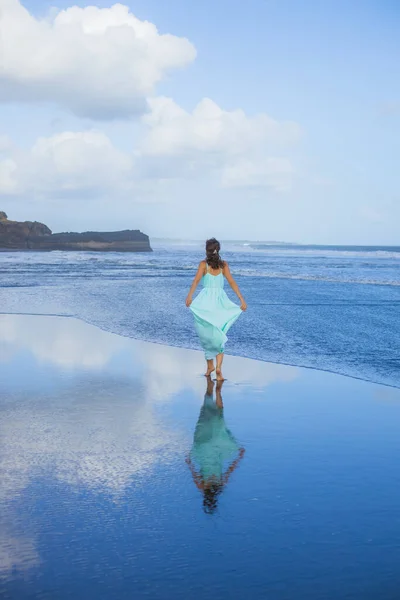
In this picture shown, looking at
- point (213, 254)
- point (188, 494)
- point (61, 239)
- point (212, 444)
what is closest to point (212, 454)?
point (212, 444)

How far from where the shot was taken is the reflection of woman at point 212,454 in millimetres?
4551

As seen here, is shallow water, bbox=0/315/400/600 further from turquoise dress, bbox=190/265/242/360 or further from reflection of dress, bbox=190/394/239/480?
turquoise dress, bbox=190/265/242/360

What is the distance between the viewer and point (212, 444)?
566cm

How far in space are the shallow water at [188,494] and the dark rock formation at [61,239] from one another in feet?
425

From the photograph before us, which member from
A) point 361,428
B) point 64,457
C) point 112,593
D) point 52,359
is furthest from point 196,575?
point 52,359

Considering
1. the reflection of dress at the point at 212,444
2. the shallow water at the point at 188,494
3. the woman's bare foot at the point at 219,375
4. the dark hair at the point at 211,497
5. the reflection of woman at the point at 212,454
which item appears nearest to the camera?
the shallow water at the point at 188,494

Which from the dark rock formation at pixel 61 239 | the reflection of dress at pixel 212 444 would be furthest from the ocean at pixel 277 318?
Answer: the dark rock formation at pixel 61 239

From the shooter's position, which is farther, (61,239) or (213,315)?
(61,239)

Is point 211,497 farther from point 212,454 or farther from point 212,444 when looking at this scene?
point 212,444

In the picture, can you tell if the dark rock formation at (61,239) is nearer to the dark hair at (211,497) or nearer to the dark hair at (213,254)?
the dark hair at (213,254)

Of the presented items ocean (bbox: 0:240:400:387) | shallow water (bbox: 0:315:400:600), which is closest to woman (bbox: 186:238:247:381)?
shallow water (bbox: 0:315:400:600)

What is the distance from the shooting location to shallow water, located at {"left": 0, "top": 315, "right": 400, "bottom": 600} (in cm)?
332

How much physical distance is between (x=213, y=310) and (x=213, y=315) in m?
0.09

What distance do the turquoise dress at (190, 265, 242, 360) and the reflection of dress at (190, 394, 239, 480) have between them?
1871 mm
